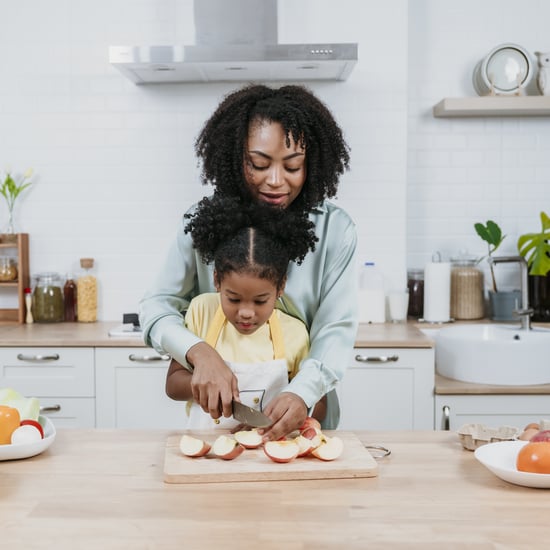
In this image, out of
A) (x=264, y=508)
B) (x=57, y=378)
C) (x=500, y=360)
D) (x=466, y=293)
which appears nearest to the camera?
(x=264, y=508)

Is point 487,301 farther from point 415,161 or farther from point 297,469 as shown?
point 297,469

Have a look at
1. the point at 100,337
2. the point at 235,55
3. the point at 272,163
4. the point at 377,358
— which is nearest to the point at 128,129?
the point at 235,55

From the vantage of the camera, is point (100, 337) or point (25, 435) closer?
point (25, 435)

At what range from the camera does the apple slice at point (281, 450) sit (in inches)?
58.3

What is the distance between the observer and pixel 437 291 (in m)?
3.61

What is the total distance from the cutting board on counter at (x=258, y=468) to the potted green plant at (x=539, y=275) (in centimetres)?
230

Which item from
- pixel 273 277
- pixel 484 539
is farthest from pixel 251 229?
pixel 484 539

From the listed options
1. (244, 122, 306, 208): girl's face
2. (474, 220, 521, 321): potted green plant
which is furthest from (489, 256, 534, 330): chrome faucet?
(244, 122, 306, 208): girl's face

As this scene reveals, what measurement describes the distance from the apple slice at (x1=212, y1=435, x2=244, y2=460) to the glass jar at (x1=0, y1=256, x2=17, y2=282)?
2.53m

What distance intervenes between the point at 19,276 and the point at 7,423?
2.28 m

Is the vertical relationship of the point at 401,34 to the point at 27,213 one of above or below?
above

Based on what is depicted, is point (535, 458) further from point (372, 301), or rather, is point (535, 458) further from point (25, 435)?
point (372, 301)

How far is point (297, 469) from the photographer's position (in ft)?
4.78

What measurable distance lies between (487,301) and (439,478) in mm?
2571
